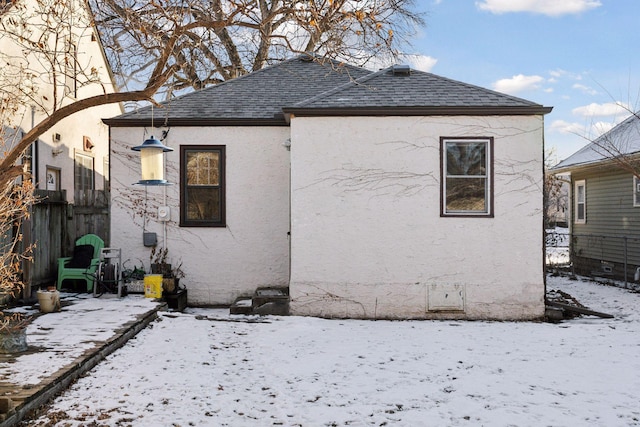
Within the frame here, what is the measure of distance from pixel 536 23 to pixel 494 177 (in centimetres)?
986

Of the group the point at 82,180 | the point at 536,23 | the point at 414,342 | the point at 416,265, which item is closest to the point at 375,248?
the point at 416,265

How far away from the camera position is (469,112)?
7.61 meters

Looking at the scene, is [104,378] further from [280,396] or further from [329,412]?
[329,412]

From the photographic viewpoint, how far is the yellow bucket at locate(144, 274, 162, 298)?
7867 millimetres

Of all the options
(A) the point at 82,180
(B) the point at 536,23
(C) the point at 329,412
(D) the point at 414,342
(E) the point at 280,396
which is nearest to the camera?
(C) the point at 329,412

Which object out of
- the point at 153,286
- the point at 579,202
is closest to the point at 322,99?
the point at 153,286

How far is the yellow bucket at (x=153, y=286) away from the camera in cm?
787

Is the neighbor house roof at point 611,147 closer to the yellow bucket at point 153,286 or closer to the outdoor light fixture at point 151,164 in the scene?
the outdoor light fixture at point 151,164

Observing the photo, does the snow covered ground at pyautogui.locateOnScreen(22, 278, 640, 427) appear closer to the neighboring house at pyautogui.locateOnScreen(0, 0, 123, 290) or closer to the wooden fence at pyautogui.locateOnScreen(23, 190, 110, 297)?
the wooden fence at pyautogui.locateOnScreen(23, 190, 110, 297)

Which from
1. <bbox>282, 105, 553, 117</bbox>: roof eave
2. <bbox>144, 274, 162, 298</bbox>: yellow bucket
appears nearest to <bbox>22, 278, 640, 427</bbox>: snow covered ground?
<bbox>144, 274, 162, 298</bbox>: yellow bucket

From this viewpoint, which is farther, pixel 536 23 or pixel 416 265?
Answer: pixel 536 23

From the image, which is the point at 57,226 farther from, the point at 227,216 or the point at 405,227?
the point at 405,227

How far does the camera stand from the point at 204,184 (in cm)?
872

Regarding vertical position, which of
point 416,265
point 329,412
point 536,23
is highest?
point 536,23
